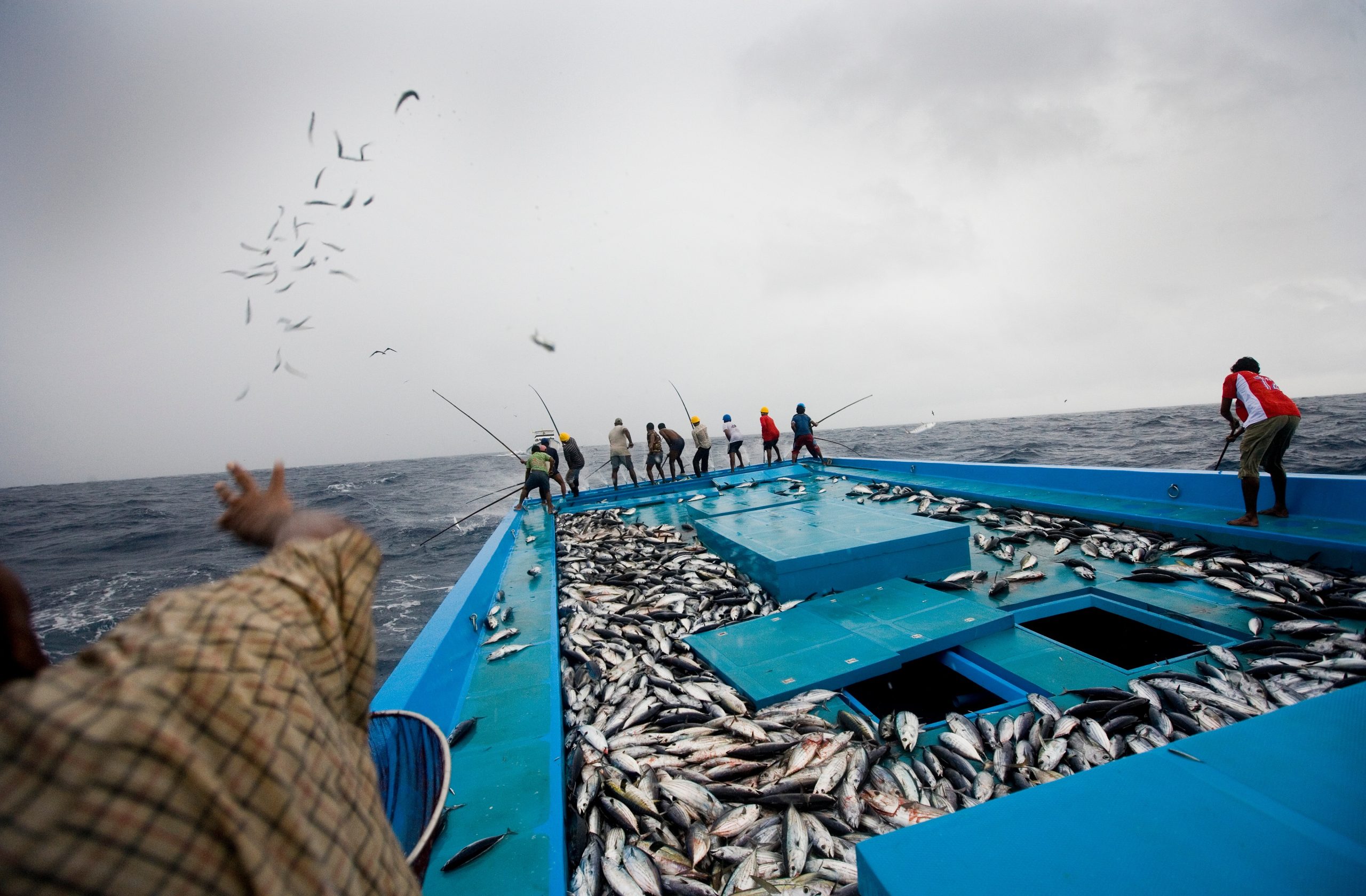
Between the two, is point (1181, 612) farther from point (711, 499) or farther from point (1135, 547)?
point (711, 499)

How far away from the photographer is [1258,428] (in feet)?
23.6

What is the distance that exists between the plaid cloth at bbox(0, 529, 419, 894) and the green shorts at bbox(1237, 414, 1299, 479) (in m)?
9.49

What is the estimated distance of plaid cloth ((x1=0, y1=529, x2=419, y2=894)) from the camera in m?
0.99

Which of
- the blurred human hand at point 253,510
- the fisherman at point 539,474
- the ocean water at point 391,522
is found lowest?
the ocean water at point 391,522

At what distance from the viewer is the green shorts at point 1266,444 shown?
7039mm

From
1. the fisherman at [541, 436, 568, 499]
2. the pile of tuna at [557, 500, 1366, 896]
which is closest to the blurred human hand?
the pile of tuna at [557, 500, 1366, 896]

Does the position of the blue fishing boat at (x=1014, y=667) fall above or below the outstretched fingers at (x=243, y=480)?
below

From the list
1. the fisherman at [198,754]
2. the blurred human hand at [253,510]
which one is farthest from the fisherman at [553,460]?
the fisherman at [198,754]

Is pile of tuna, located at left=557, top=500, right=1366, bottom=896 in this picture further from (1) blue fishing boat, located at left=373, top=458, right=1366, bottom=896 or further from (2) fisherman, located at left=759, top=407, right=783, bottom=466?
(2) fisherman, located at left=759, top=407, right=783, bottom=466

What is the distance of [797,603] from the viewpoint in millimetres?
6852

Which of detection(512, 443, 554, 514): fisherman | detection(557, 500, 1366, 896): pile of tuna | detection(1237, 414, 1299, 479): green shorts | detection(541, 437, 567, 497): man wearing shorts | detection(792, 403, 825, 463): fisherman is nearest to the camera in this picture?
detection(557, 500, 1366, 896): pile of tuna

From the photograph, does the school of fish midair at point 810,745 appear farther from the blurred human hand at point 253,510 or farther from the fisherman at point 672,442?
the fisherman at point 672,442

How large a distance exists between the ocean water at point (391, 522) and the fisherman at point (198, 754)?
1.19 feet

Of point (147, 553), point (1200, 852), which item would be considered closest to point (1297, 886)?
point (1200, 852)
